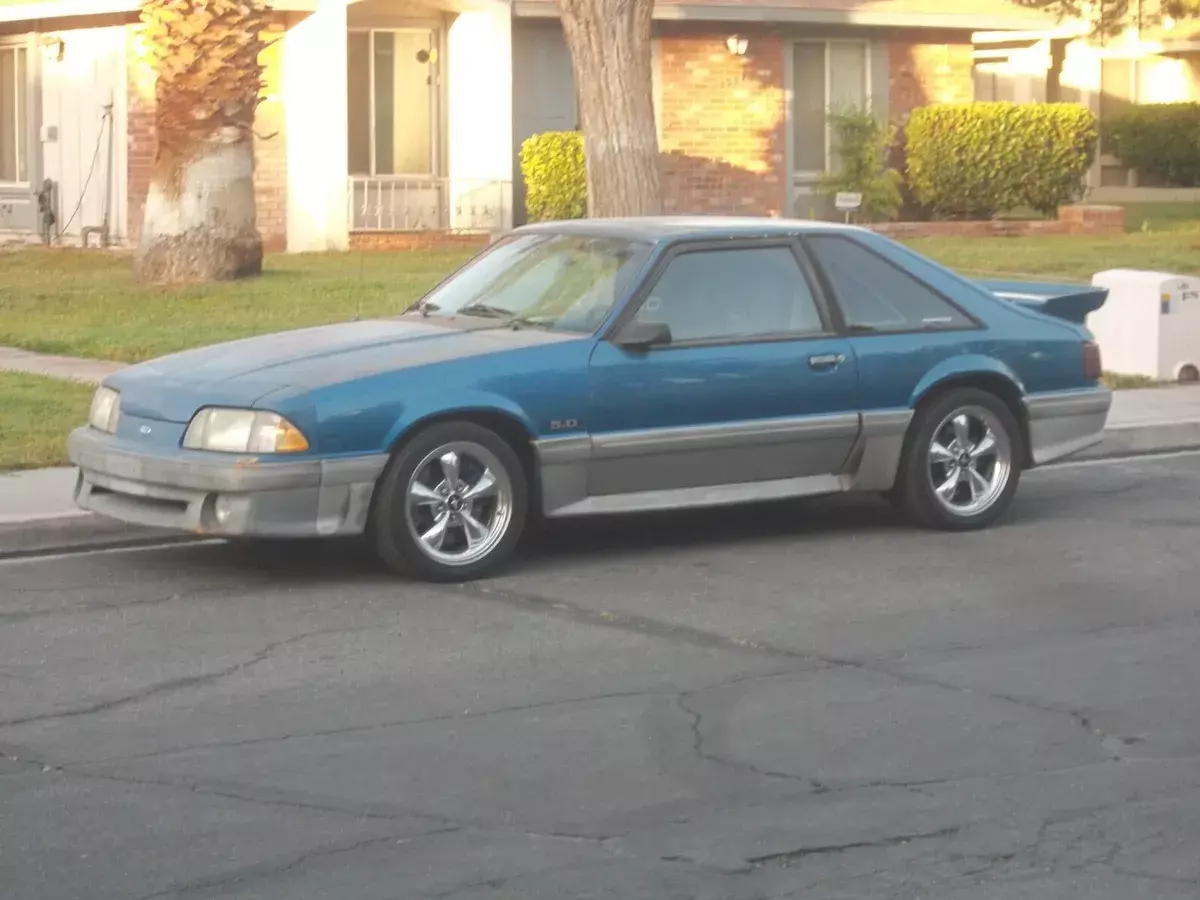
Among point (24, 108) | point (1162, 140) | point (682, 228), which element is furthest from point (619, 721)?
point (1162, 140)

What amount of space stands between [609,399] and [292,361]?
4.33ft

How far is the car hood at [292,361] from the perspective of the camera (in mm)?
8930

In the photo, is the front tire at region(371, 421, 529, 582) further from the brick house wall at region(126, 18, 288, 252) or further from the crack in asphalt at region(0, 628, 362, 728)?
the brick house wall at region(126, 18, 288, 252)

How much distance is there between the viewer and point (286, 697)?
7.21m

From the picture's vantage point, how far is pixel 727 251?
996 cm

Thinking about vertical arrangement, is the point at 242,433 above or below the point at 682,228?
below

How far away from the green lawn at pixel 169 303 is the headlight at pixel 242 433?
7.37 metres

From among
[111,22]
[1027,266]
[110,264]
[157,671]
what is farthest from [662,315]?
[111,22]

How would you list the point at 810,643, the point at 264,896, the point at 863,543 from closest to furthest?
1. the point at 264,896
2. the point at 810,643
3. the point at 863,543

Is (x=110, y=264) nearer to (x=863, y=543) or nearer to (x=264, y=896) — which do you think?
(x=863, y=543)

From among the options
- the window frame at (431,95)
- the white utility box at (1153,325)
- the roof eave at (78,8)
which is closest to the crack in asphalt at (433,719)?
the white utility box at (1153,325)

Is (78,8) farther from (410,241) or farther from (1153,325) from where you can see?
(1153,325)

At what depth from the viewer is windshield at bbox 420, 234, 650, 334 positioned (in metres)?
9.67

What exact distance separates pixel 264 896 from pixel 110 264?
19590 mm
